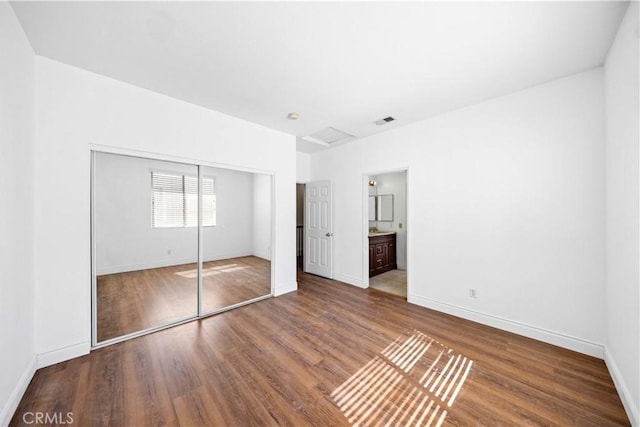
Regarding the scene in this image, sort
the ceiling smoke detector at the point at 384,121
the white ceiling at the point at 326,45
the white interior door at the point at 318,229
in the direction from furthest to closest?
the white interior door at the point at 318,229 < the ceiling smoke detector at the point at 384,121 < the white ceiling at the point at 326,45

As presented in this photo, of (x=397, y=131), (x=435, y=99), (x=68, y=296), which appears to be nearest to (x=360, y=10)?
(x=435, y=99)

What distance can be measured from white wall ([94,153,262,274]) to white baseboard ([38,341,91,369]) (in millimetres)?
681

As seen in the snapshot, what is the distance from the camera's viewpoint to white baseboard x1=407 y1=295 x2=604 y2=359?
2277 millimetres

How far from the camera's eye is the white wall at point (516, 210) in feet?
7.51

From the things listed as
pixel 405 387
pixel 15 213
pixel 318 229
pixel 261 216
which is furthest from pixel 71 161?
pixel 318 229

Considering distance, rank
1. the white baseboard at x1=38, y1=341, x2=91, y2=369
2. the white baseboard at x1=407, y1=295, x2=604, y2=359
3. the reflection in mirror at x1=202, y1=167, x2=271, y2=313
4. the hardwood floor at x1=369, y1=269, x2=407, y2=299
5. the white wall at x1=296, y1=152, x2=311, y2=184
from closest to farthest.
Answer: the white baseboard at x1=38, y1=341, x2=91, y2=369, the white baseboard at x1=407, y1=295, x2=604, y2=359, the reflection in mirror at x1=202, y1=167, x2=271, y2=313, the hardwood floor at x1=369, y1=269, x2=407, y2=299, the white wall at x1=296, y1=152, x2=311, y2=184

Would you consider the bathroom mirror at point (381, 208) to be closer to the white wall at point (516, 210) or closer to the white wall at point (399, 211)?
the white wall at point (399, 211)

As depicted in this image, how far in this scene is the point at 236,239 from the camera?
3.57 m

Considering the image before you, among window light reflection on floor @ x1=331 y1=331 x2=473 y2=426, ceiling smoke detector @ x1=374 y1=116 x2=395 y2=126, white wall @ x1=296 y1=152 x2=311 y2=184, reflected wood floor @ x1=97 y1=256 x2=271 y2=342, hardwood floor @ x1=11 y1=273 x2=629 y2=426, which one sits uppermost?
ceiling smoke detector @ x1=374 y1=116 x2=395 y2=126

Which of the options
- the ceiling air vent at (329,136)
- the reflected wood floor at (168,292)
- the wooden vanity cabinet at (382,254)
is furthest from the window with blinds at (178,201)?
the wooden vanity cabinet at (382,254)

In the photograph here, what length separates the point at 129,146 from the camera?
251cm

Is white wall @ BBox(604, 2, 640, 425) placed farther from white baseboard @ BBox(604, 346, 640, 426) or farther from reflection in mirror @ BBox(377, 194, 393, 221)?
reflection in mirror @ BBox(377, 194, 393, 221)

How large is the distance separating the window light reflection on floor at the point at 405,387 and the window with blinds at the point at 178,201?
8.34 ft

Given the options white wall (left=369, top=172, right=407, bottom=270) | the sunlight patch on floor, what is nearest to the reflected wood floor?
the sunlight patch on floor
